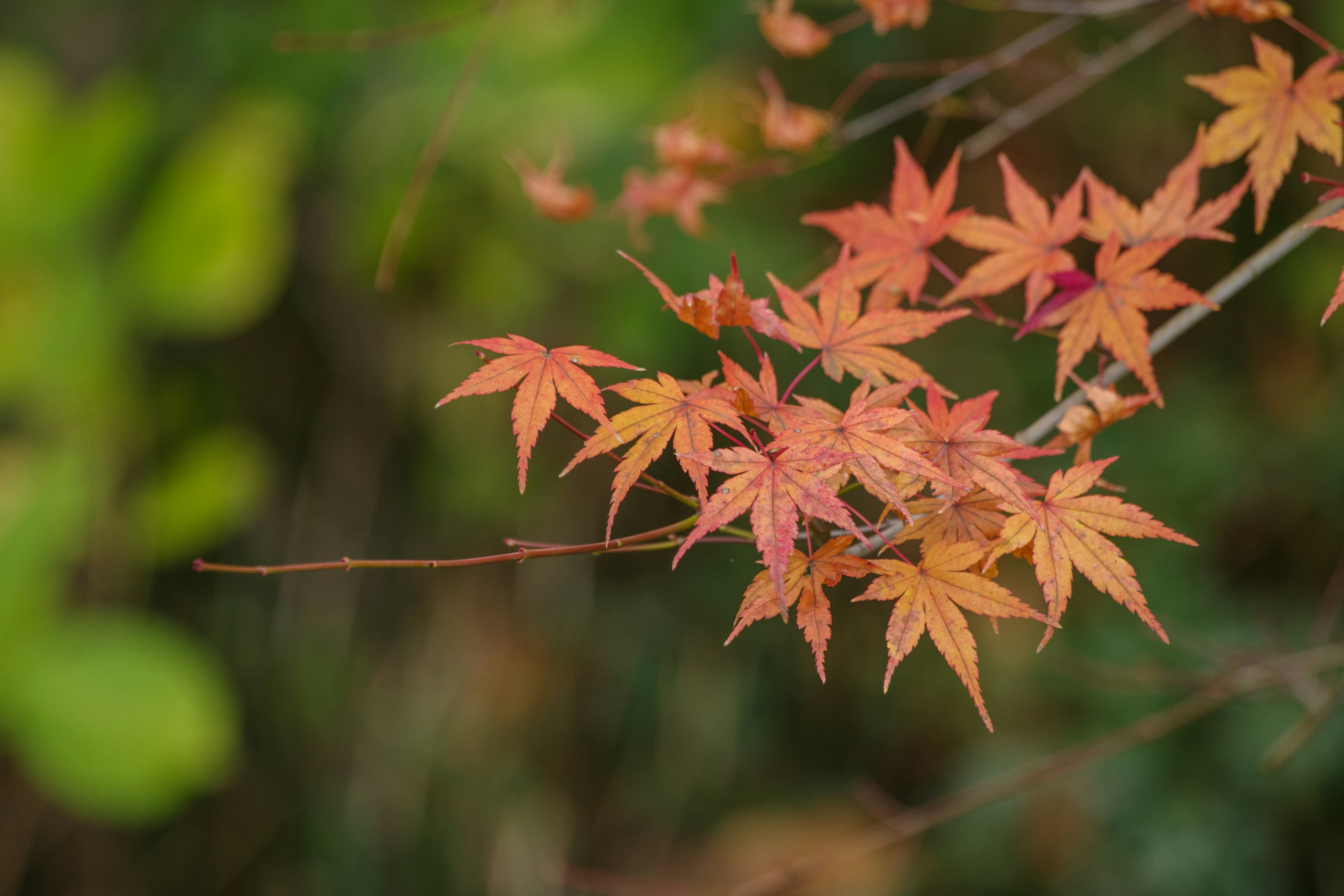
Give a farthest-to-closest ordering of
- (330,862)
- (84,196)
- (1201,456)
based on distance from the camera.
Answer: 1. (84,196)
2. (330,862)
3. (1201,456)

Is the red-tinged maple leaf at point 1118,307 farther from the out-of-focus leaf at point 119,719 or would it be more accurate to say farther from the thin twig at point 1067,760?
the out-of-focus leaf at point 119,719

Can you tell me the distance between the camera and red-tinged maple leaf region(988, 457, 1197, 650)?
447mm

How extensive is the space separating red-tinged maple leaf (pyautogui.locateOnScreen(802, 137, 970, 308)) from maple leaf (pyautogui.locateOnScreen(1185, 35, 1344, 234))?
0.16 meters

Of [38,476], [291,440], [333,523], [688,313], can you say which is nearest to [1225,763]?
[688,313]

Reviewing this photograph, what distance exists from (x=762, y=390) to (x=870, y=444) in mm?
91

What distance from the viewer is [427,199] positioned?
192 cm

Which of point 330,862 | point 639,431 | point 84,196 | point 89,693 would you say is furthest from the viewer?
point 84,196

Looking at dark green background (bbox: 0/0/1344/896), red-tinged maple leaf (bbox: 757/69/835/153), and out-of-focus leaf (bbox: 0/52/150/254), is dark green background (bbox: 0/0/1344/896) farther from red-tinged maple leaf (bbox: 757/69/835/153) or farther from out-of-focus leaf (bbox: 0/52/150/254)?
red-tinged maple leaf (bbox: 757/69/835/153)

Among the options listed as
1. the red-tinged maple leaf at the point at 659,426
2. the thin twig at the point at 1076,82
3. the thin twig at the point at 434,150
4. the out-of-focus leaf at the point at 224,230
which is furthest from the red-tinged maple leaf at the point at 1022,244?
the out-of-focus leaf at the point at 224,230

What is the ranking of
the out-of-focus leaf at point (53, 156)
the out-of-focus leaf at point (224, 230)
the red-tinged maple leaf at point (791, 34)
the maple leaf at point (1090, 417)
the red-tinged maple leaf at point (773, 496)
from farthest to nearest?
the out-of-focus leaf at point (53, 156)
the out-of-focus leaf at point (224, 230)
the red-tinged maple leaf at point (791, 34)
the maple leaf at point (1090, 417)
the red-tinged maple leaf at point (773, 496)

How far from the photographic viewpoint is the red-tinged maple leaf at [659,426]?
0.45 meters

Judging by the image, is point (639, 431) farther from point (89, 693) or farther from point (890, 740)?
point (89, 693)

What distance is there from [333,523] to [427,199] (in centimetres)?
73

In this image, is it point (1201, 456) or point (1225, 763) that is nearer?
point (1225, 763)
